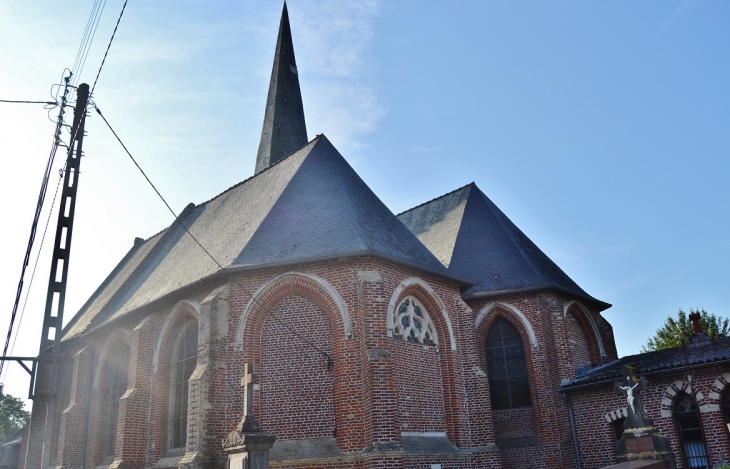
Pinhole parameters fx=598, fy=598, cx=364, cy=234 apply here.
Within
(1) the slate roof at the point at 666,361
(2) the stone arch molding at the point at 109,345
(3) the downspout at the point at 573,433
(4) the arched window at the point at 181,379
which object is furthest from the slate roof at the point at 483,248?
(2) the stone arch molding at the point at 109,345

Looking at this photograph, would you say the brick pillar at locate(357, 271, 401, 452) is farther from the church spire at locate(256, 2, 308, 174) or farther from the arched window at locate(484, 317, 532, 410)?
the church spire at locate(256, 2, 308, 174)

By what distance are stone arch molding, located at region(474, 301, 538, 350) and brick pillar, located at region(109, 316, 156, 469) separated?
8410 mm

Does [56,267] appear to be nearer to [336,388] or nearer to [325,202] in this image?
[325,202]

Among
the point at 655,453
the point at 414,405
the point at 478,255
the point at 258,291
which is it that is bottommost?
the point at 655,453

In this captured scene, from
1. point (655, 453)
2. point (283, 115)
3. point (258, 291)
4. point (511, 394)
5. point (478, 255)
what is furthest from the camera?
point (283, 115)

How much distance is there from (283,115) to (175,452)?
1477 centimetres

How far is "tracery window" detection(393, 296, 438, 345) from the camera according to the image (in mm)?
12688

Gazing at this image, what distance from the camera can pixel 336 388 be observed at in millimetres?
11609

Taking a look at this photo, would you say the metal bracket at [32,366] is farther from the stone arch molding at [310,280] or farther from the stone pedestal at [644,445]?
the stone pedestal at [644,445]

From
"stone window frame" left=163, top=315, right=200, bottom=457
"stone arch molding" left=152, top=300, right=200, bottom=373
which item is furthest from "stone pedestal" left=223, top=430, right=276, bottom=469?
"stone arch molding" left=152, top=300, right=200, bottom=373

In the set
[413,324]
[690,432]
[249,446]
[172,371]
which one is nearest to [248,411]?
[249,446]

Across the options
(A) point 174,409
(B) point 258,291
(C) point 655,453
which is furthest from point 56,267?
(C) point 655,453

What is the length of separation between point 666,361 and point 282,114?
55.2 ft

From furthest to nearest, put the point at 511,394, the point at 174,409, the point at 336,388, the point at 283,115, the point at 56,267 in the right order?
the point at 283,115 → the point at 56,267 → the point at 511,394 → the point at 174,409 → the point at 336,388
